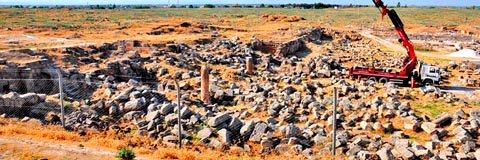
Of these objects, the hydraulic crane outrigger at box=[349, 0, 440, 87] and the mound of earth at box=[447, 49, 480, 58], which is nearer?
the hydraulic crane outrigger at box=[349, 0, 440, 87]

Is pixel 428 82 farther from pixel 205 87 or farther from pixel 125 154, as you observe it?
pixel 125 154

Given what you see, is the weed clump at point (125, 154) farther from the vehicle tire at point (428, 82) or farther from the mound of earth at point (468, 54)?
the mound of earth at point (468, 54)

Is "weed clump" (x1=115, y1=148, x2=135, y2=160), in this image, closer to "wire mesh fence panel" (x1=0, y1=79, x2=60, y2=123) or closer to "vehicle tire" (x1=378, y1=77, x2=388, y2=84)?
"wire mesh fence panel" (x1=0, y1=79, x2=60, y2=123)

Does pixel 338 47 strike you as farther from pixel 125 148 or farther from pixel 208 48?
pixel 125 148

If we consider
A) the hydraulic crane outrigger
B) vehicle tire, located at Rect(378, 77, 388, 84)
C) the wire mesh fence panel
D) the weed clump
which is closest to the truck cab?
the hydraulic crane outrigger

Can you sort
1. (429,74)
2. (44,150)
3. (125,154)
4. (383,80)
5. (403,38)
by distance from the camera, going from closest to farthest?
(125,154)
(44,150)
(429,74)
(403,38)
(383,80)

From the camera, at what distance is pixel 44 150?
33.0 ft

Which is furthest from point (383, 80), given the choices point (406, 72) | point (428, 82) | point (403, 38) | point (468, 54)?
point (468, 54)

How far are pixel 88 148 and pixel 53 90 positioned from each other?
32.5 feet

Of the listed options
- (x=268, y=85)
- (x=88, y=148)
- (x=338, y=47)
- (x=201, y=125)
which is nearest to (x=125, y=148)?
(x=88, y=148)

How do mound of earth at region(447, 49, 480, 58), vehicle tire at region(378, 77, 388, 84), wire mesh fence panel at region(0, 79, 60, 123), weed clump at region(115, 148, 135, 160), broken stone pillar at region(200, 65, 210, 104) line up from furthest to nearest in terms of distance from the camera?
mound of earth at region(447, 49, 480, 58) < vehicle tire at region(378, 77, 388, 84) < broken stone pillar at region(200, 65, 210, 104) < wire mesh fence panel at region(0, 79, 60, 123) < weed clump at region(115, 148, 135, 160)

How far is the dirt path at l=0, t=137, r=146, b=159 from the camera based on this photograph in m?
9.73

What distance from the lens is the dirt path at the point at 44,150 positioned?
Result: 9.73 meters

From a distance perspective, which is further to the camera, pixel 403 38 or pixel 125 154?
pixel 403 38
